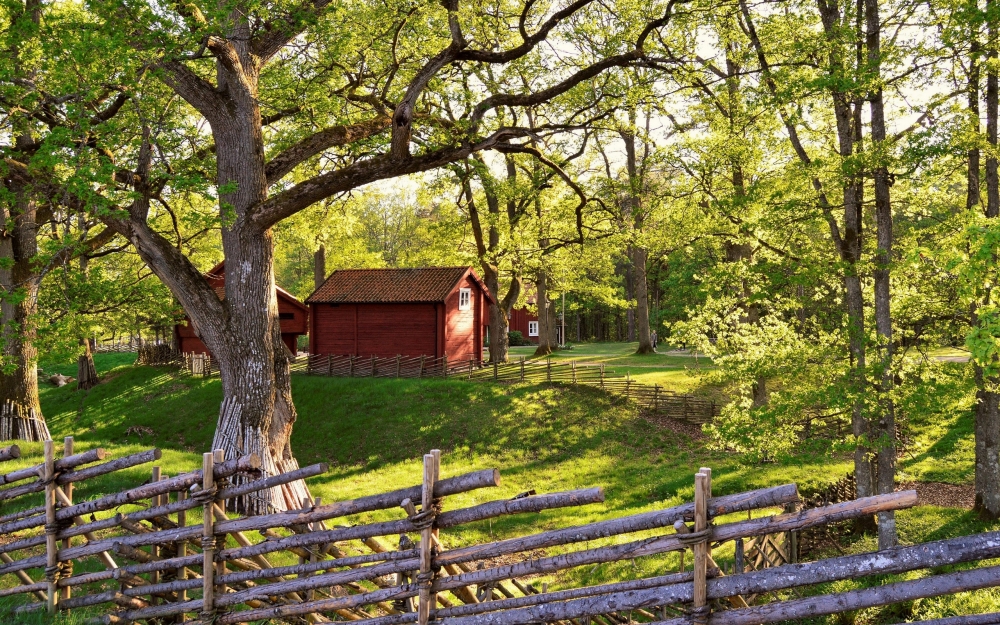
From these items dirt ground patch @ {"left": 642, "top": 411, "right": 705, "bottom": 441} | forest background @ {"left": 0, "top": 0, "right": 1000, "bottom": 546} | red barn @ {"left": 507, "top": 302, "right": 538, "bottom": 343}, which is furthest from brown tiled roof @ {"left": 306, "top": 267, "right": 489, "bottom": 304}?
red barn @ {"left": 507, "top": 302, "right": 538, "bottom": 343}

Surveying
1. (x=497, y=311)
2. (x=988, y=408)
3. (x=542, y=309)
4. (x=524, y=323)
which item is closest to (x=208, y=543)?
(x=988, y=408)

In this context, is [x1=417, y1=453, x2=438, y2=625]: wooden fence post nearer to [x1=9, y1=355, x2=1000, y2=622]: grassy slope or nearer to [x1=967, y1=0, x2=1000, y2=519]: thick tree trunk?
[x1=9, y1=355, x2=1000, y2=622]: grassy slope

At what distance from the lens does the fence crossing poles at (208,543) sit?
5.89 meters

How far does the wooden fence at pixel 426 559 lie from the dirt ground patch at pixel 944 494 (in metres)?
10.6

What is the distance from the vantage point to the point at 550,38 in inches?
661

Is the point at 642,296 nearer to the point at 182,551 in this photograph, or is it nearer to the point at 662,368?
the point at 662,368

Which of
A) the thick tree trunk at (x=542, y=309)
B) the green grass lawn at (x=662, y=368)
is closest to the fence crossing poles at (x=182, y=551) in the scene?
the green grass lawn at (x=662, y=368)

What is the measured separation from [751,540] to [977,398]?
18.2 ft

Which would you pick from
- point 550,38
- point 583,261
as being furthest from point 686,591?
point 583,261

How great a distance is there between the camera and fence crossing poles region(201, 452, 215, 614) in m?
5.89

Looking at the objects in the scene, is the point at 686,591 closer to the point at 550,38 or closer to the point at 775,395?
the point at 775,395

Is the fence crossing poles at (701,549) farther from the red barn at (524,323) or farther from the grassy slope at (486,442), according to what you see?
the red barn at (524,323)

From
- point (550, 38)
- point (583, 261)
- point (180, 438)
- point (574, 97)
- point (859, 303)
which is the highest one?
point (550, 38)

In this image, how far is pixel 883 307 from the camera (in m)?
11.4
